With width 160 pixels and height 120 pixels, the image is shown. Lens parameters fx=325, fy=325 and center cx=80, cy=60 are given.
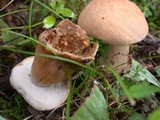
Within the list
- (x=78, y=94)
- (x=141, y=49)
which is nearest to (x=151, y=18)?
(x=141, y=49)

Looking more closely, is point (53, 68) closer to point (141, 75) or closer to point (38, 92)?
point (38, 92)

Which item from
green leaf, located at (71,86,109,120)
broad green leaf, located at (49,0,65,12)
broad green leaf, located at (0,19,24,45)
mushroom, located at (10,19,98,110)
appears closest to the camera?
green leaf, located at (71,86,109,120)

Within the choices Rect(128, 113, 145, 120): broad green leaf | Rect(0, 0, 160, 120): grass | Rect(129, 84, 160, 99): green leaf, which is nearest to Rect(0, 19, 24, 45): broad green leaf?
Rect(0, 0, 160, 120): grass

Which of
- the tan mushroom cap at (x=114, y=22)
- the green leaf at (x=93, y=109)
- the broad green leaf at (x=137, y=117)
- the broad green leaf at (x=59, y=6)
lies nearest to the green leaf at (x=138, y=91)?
the green leaf at (x=93, y=109)

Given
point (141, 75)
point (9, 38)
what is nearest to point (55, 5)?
point (9, 38)

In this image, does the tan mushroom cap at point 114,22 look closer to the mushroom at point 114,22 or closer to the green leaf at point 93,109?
the mushroom at point 114,22

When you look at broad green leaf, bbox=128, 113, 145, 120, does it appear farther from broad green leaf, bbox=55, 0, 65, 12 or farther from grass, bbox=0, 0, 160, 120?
broad green leaf, bbox=55, 0, 65, 12
